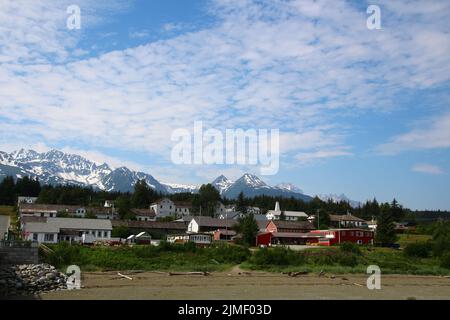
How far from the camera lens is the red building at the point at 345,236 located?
80938mm

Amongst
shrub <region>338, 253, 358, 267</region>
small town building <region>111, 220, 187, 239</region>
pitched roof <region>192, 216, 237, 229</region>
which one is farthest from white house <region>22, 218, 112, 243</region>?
shrub <region>338, 253, 358, 267</region>

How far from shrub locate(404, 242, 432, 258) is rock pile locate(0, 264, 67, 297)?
47010 millimetres

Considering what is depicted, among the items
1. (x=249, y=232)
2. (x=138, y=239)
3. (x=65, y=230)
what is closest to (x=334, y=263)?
(x=249, y=232)

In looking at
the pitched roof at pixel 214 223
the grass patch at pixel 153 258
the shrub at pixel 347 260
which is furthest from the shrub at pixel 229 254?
the pitched roof at pixel 214 223

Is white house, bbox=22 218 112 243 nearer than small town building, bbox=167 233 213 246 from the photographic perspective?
Yes

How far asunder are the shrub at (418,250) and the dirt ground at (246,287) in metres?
19.6

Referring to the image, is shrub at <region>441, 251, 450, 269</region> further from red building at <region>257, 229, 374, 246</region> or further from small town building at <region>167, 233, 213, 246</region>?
small town building at <region>167, 233, 213, 246</region>

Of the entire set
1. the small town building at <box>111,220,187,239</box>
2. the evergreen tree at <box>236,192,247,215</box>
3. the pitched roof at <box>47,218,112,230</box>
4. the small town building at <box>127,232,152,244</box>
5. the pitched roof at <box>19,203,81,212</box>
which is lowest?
the small town building at <box>127,232,152,244</box>

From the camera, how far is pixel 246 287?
32938 mm

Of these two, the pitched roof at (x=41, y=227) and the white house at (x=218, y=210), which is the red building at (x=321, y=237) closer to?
the pitched roof at (x=41, y=227)

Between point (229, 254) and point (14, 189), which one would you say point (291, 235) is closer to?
point (229, 254)

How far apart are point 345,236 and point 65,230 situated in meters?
45.7

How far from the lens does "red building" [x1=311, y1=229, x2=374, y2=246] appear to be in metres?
80.9
